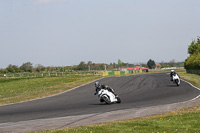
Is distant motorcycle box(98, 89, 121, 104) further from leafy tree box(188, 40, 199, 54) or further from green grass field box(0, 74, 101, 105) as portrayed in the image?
leafy tree box(188, 40, 199, 54)

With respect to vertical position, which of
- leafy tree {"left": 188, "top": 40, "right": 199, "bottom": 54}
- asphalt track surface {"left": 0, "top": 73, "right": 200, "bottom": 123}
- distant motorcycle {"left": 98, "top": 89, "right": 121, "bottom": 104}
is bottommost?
asphalt track surface {"left": 0, "top": 73, "right": 200, "bottom": 123}

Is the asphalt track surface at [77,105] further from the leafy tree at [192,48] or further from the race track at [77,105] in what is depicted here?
the leafy tree at [192,48]

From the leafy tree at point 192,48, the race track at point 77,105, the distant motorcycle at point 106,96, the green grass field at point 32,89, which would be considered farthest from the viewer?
the leafy tree at point 192,48

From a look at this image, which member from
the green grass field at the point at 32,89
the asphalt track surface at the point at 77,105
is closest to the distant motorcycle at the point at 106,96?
the asphalt track surface at the point at 77,105

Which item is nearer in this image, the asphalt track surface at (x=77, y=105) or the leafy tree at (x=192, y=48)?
the asphalt track surface at (x=77, y=105)

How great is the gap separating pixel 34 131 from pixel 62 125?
1371 mm

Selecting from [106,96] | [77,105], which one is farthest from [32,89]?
[106,96]

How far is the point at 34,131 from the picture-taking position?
39.5 feet

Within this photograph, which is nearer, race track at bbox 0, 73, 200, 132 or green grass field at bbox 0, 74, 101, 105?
race track at bbox 0, 73, 200, 132

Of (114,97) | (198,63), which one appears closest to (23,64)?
(198,63)

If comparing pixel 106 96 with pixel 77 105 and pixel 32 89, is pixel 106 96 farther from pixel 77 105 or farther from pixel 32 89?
pixel 32 89

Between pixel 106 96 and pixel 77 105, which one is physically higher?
pixel 106 96

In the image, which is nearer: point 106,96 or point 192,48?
point 106,96

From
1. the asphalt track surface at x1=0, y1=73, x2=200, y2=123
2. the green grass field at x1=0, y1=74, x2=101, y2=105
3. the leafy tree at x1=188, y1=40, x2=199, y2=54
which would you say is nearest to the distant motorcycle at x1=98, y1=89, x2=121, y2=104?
the asphalt track surface at x1=0, y1=73, x2=200, y2=123
